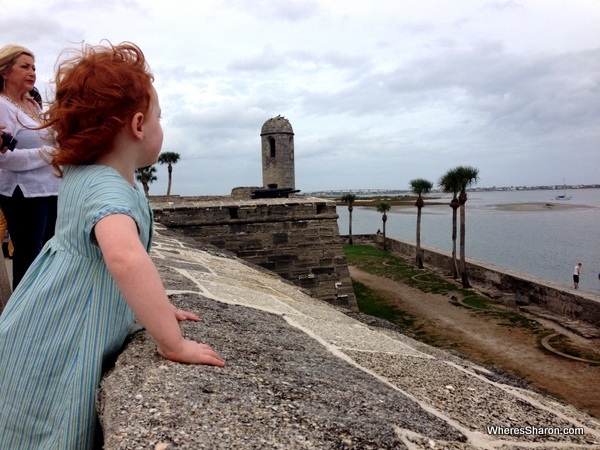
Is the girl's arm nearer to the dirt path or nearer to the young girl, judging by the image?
the young girl

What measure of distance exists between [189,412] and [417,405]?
731 mm

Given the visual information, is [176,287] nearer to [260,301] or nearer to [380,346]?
[260,301]

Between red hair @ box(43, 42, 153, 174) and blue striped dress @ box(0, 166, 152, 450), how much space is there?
0.32 feet

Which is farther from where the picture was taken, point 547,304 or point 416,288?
point 416,288

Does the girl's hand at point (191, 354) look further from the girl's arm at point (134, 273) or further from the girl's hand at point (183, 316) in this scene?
the girl's hand at point (183, 316)

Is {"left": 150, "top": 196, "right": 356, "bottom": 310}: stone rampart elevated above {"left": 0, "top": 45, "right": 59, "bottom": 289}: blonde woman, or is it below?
below

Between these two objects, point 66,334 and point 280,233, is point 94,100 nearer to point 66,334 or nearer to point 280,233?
point 66,334

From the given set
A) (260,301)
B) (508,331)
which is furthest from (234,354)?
(508,331)

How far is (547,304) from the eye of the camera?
1534cm

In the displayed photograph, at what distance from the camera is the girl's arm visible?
1.28 meters

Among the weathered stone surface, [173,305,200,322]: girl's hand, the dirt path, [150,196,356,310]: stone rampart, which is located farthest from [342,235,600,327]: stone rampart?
[173,305,200,322]: girl's hand

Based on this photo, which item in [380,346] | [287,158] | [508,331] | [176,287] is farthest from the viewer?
[287,158]

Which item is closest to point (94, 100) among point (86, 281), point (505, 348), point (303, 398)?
point (86, 281)

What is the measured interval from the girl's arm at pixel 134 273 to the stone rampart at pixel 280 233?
8824 millimetres
